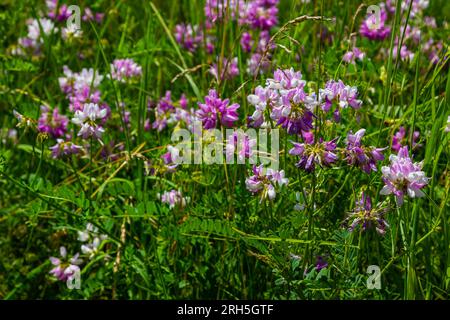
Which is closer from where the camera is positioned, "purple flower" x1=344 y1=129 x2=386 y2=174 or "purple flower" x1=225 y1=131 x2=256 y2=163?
"purple flower" x1=344 y1=129 x2=386 y2=174

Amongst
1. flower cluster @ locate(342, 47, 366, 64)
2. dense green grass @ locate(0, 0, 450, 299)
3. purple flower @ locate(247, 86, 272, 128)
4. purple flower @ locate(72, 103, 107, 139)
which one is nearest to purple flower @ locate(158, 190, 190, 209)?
dense green grass @ locate(0, 0, 450, 299)

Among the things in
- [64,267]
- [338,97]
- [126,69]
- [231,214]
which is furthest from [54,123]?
[338,97]

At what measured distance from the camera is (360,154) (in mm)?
1298

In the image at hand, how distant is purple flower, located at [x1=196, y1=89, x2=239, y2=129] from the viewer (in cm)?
145

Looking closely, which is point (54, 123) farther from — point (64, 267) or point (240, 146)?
point (240, 146)

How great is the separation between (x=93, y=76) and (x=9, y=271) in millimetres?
500

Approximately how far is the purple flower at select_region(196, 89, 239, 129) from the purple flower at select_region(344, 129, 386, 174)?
0.25 m

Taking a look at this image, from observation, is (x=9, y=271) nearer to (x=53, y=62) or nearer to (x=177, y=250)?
(x=177, y=250)

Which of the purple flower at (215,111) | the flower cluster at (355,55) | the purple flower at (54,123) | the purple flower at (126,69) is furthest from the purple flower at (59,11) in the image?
the purple flower at (215,111)

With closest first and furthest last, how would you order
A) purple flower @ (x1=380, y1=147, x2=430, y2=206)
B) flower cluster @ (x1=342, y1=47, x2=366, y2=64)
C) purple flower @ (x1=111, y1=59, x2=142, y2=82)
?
purple flower @ (x1=380, y1=147, x2=430, y2=206) → flower cluster @ (x1=342, y1=47, x2=366, y2=64) → purple flower @ (x1=111, y1=59, x2=142, y2=82)

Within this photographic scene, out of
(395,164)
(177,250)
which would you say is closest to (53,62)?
(177,250)

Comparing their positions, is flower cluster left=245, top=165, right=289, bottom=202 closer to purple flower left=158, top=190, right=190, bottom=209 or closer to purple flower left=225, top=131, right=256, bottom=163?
purple flower left=225, top=131, right=256, bottom=163

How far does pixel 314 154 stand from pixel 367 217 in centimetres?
14

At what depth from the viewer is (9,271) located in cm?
185
